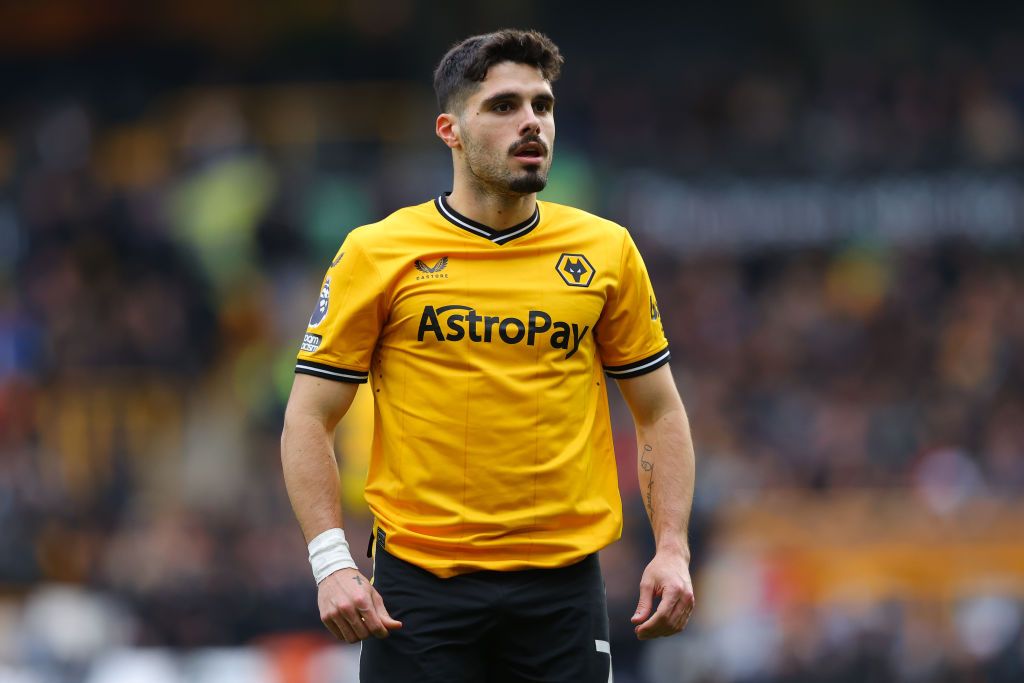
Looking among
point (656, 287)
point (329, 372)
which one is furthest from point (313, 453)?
point (656, 287)

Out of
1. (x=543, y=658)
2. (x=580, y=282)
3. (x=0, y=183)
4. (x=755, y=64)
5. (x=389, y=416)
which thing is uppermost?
(x=755, y=64)

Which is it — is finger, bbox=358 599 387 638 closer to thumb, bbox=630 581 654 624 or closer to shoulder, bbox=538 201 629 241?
thumb, bbox=630 581 654 624

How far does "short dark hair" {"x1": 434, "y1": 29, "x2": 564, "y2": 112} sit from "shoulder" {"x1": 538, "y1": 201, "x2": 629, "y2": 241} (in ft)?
1.19

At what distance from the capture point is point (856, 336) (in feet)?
57.1

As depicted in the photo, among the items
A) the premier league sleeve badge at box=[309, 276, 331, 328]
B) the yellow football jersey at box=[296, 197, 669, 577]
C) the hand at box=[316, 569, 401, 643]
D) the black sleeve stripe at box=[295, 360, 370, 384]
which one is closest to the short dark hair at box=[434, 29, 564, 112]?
the yellow football jersey at box=[296, 197, 669, 577]

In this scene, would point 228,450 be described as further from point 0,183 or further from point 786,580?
point 786,580

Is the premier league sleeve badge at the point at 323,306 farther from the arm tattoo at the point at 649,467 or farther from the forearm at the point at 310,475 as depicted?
the arm tattoo at the point at 649,467

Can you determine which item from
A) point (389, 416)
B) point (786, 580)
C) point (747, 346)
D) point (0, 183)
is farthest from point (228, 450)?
point (389, 416)

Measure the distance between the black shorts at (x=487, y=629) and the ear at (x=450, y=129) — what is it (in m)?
1.11

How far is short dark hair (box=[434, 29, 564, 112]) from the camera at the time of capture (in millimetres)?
4711

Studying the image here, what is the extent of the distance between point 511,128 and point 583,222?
368mm

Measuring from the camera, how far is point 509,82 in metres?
4.71

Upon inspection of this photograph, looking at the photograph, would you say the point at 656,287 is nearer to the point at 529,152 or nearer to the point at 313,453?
the point at 529,152

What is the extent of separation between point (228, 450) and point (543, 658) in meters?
13.7
